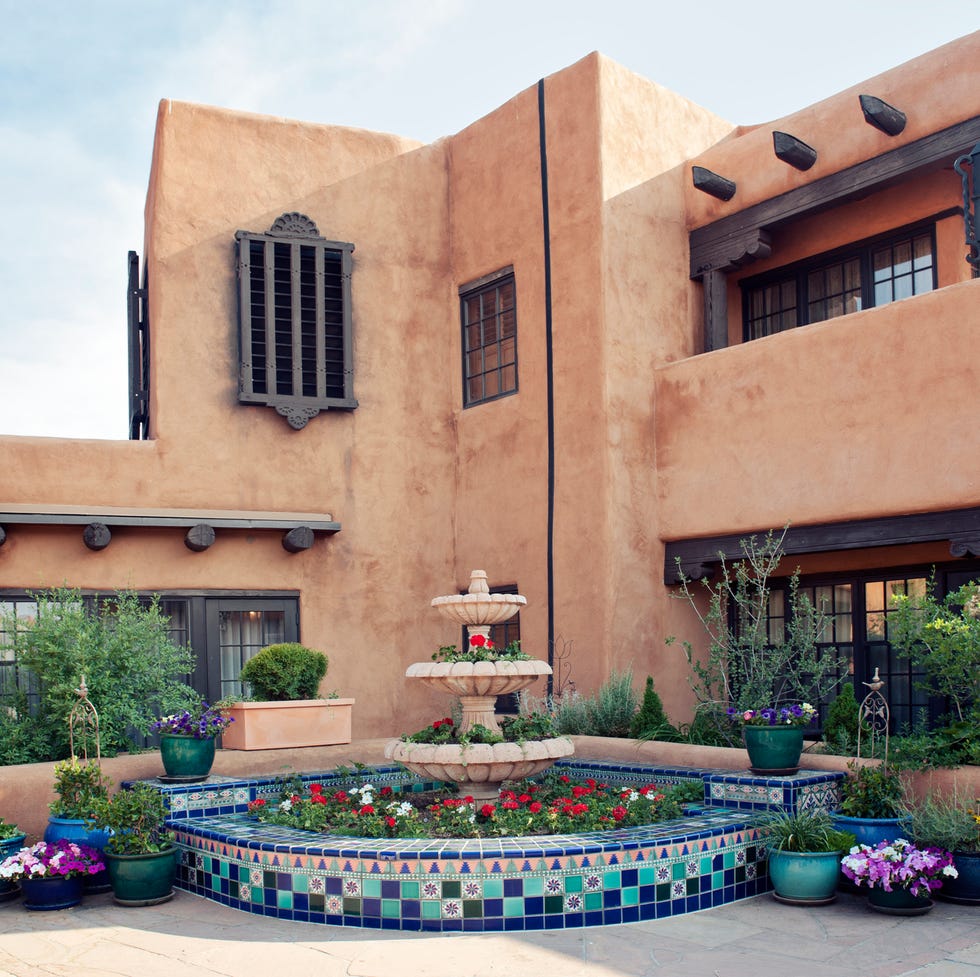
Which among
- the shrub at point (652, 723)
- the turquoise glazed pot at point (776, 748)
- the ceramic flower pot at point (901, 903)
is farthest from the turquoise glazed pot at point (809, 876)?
the shrub at point (652, 723)

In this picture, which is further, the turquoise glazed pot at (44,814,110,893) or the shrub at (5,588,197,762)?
the shrub at (5,588,197,762)

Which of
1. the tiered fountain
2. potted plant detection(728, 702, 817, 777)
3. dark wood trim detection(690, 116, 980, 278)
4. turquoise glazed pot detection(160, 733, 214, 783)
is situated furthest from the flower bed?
dark wood trim detection(690, 116, 980, 278)

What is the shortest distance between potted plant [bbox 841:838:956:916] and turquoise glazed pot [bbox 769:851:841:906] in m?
0.15

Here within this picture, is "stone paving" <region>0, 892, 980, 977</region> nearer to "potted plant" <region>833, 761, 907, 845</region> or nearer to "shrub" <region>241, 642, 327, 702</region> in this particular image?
"potted plant" <region>833, 761, 907, 845</region>

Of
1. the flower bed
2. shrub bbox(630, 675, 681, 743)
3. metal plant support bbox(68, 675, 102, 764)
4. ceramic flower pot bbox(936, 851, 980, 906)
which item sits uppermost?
metal plant support bbox(68, 675, 102, 764)

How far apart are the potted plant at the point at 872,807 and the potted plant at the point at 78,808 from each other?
192 inches

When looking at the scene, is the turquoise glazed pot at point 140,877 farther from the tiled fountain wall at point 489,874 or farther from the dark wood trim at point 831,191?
the dark wood trim at point 831,191

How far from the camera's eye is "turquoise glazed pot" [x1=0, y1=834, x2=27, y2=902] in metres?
7.61

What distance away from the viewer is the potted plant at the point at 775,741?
812 cm

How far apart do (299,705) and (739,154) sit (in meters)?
7.58

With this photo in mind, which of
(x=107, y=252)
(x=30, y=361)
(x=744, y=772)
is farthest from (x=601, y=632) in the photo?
(x=30, y=361)

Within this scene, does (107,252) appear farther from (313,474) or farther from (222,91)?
(313,474)

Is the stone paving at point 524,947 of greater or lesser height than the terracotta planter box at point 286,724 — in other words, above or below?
below

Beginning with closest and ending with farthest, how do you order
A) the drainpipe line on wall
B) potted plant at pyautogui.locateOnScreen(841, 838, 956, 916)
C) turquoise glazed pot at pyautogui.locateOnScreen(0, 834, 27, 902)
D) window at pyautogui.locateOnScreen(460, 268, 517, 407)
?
potted plant at pyautogui.locateOnScreen(841, 838, 956, 916)
turquoise glazed pot at pyautogui.locateOnScreen(0, 834, 27, 902)
the drainpipe line on wall
window at pyautogui.locateOnScreen(460, 268, 517, 407)
